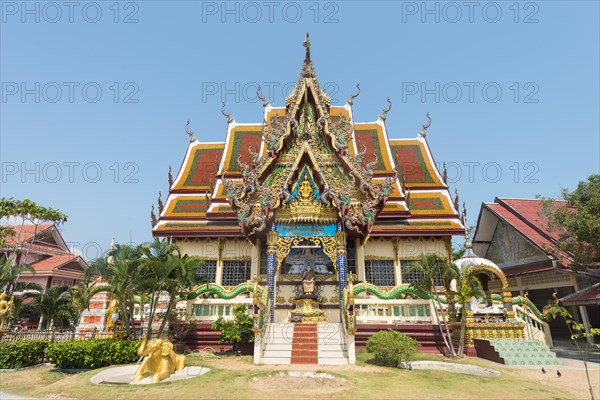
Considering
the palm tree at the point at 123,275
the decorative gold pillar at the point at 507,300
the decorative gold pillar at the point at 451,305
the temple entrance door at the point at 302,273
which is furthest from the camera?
the temple entrance door at the point at 302,273

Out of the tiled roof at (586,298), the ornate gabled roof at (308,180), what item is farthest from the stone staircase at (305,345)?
the tiled roof at (586,298)

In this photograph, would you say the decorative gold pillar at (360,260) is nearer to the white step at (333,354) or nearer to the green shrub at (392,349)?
the white step at (333,354)

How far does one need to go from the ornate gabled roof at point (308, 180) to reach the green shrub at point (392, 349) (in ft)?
15.3

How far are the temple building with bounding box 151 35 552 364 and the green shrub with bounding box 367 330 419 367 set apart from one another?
0.85 metres

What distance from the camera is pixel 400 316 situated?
486 inches

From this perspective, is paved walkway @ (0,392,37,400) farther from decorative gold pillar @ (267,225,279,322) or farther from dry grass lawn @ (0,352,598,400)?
decorative gold pillar @ (267,225,279,322)

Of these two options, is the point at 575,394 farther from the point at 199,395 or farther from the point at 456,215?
the point at 456,215

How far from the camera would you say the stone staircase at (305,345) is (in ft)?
33.4

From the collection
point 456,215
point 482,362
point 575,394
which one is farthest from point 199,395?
point 456,215

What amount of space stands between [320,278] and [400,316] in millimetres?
3795

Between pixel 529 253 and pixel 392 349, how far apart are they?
562 inches

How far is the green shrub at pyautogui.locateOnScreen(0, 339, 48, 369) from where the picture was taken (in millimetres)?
10055

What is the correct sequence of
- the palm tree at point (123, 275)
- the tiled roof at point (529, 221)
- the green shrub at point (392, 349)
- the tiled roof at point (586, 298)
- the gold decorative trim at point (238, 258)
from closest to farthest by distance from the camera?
the green shrub at point (392, 349) → the palm tree at point (123, 275) → the tiled roof at point (586, 298) → the gold decorative trim at point (238, 258) → the tiled roof at point (529, 221)

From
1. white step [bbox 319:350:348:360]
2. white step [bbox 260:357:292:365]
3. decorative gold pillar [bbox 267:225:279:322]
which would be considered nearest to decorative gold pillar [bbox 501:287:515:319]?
white step [bbox 319:350:348:360]
